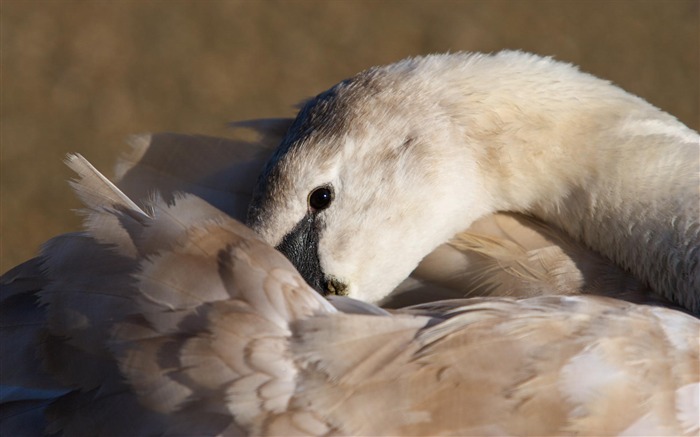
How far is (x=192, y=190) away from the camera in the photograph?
2.66 m

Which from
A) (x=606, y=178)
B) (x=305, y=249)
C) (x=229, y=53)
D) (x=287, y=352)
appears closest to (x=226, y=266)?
(x=287, y=352)

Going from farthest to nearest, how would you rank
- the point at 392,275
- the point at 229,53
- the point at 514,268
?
1. the point at 229,53
2. the point at 392,275
3. the point at 514,268

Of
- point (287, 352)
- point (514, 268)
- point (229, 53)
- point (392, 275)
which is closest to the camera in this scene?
point (287, 352)

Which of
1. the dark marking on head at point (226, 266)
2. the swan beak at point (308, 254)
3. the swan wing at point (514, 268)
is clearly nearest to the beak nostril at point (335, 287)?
the swan beak at point (308, 254)

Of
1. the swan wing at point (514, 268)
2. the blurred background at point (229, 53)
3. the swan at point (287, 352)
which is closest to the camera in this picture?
the swan at point (287, 352)

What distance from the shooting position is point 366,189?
2.40 m

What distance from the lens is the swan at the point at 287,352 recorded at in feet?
5.44

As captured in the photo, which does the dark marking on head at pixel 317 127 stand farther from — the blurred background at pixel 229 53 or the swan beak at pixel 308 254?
the blurred background at pixel 229 53

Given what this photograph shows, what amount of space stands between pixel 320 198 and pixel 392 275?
257 millimetres

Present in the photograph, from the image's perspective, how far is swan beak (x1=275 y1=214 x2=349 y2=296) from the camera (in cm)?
237

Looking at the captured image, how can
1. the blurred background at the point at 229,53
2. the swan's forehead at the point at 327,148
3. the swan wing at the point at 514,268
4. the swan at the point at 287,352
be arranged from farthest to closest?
the blurred background at the point at 229,53
the swan's forehead at the point at 327,148
the swan wing at the point at 514,268
the swan at the point at 287,352

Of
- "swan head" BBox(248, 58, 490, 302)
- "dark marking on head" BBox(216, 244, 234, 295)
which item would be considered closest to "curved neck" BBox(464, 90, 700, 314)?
"swan head" BBox(248, 58, 490, 302)

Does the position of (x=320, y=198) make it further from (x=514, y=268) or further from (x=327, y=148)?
(x=514, y=268)

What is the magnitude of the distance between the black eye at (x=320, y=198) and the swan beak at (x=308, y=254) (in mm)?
27
